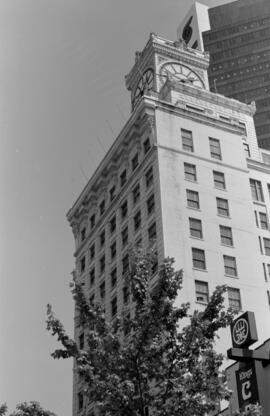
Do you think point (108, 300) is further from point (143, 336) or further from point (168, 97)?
point (143, 336)

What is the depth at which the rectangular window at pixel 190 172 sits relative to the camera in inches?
2771

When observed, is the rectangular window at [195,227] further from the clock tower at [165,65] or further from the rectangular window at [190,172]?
the clock tower at [165,65]

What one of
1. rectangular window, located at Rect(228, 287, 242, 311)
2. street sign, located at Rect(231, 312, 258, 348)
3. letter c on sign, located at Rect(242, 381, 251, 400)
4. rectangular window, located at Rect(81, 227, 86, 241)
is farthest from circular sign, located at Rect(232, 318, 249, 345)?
rectangular window, located at Rect(81, 227, 86, 241)

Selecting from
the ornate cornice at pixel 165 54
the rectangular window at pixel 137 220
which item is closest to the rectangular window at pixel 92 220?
the rectangular window at pixel 137 220

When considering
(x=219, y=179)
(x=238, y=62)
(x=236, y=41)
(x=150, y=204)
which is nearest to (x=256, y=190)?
(x=219, y=179)

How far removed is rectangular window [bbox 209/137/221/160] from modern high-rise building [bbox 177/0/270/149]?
90776 mm

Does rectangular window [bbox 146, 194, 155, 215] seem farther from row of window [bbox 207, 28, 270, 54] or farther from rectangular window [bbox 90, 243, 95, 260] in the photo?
row of window [bbox 207, 28, 270, 54]

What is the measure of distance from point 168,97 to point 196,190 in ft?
56.7

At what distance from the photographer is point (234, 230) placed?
227 ft

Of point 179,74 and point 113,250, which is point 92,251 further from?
point 179,74

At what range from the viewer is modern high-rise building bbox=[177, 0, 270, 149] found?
172 metres

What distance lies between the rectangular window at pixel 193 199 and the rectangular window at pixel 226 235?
9.90 feet

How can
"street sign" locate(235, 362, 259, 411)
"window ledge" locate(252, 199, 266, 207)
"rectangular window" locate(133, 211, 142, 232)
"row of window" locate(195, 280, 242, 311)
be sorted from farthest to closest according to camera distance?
1. "window ledge" locate(252, 199, 266, 207)
2. "rectangular window" locate(133, 211, 142, 232)
3. "row of window" locate(195, 280, 242, 311)
4. "street sign" locate(235, 362, 259, 411)

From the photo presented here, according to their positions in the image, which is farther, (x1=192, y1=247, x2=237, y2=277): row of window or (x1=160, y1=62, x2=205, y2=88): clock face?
(x1=160, y1=62, x2=205, y2=88): clock face
